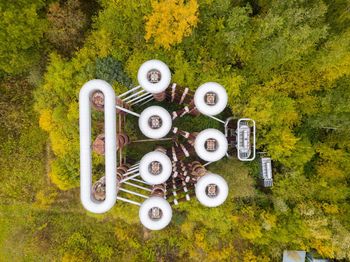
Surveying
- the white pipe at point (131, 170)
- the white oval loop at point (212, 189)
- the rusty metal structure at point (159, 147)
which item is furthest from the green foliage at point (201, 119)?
the white oval loop at point (212, 189)

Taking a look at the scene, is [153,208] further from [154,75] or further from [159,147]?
[154,75]

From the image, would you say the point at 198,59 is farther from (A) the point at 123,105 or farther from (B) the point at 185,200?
(B) the point at 185,200

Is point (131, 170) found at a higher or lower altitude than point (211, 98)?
lower

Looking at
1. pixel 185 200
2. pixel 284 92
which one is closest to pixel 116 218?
pixel 185 200

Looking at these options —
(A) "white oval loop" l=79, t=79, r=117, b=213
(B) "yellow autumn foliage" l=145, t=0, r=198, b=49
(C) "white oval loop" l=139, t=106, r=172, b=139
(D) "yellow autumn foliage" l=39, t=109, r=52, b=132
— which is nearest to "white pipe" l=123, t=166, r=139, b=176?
(C) "white oval loop" l=139, t=106, r=172, b=139

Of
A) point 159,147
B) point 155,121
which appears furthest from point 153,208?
point 159,147

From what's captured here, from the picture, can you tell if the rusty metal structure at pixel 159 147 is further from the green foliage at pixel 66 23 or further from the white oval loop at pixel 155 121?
the green foliage at pixel 66 23
